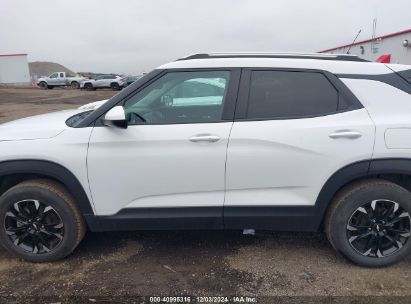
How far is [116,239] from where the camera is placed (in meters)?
3.70

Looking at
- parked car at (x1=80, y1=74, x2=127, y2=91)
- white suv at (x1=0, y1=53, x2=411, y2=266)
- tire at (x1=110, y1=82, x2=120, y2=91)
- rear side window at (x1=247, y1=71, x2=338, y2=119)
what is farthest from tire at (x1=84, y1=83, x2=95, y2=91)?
rear side window at (x1=247, y1=71, x2=338, y2=119)

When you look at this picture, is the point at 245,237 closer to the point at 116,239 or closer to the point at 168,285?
the point at 168,285

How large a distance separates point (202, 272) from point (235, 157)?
1.02 meters

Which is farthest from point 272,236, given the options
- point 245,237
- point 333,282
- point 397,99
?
point 397,99

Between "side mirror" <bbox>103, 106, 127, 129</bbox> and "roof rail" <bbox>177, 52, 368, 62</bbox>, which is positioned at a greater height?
"roof rail" <bbox>177, 52, 368, 62</bbox>

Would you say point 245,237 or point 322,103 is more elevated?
point 322,103

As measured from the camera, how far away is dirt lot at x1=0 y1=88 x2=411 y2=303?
2.81 m

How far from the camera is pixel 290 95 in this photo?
9.81ft

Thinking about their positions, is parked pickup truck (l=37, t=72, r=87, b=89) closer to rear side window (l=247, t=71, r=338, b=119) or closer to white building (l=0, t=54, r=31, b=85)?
white building (l=0, t=54, r=31, b=85)

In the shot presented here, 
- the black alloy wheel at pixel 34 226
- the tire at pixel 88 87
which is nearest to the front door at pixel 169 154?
the black alloy wheel at pixel 34 226

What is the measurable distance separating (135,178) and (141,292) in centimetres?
88

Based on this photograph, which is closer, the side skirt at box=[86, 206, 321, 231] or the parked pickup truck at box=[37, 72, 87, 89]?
the side skirt at box=[86, 206, 321, 231]

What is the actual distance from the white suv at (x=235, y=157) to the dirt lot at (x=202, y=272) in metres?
0.25

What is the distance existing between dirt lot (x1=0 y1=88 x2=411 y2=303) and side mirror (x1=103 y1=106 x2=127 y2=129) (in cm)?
126
